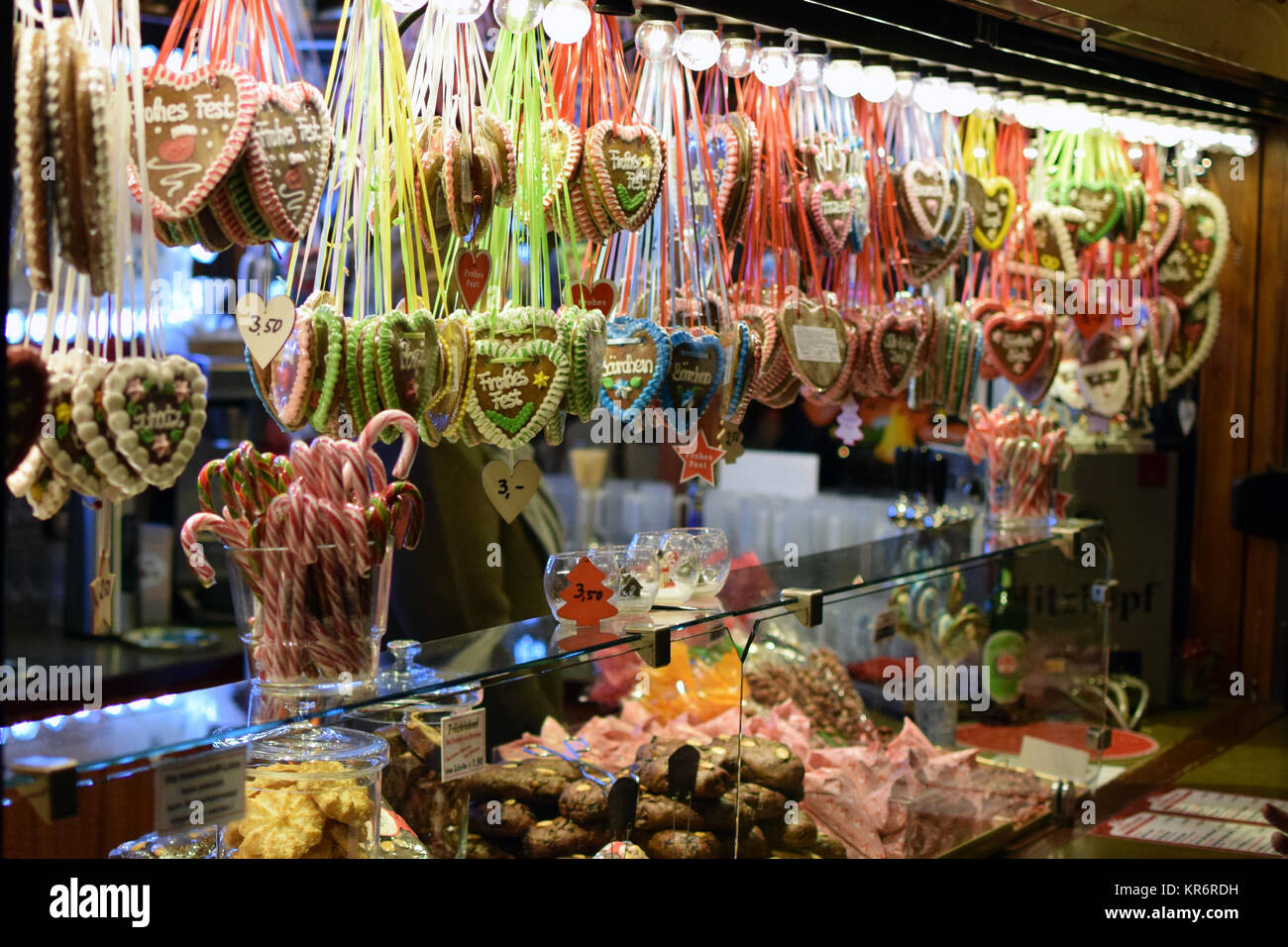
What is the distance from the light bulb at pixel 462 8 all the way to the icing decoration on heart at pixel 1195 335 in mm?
2457

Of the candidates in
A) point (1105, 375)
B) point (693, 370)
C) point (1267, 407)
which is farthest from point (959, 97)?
point (1267, 407)

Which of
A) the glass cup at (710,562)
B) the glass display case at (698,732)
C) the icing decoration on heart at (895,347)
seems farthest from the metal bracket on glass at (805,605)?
the icing decoration on heart at (895,347)

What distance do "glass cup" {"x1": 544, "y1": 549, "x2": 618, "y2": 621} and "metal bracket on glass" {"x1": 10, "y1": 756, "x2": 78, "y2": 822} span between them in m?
0.83

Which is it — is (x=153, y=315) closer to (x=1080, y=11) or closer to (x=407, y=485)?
(x=407, y=485)

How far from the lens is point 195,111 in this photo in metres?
1.39

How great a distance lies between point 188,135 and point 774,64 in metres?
1.02

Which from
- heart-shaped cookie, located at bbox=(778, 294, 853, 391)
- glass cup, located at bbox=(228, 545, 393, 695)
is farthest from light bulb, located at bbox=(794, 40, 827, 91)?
glass cup, located at bbox=(228, 545, 393, 695)

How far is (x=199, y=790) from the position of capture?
1.30 meters

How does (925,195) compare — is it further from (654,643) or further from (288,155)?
(288,155)

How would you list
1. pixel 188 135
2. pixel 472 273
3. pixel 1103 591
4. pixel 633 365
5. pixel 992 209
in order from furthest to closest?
1. pixel 1103 591
2. pixel 992 209
3. pixel 633 365
4. pixel 472 273
5. pixel 188 135

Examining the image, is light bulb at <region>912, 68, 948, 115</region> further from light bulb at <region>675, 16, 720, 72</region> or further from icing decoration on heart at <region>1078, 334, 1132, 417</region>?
icing decoration on heart at <region>1078, 334, 1132, 417</region>

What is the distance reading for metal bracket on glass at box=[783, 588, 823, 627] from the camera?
2143 mm

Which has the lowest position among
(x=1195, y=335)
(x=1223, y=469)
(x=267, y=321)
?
(x=1223, y=469)
